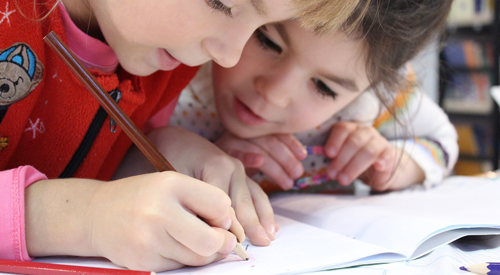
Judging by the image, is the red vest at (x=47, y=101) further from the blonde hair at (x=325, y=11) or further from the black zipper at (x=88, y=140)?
the blonde hair at (x=325, y=11)

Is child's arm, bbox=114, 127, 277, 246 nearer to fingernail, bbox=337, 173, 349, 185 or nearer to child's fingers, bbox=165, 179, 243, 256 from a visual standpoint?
child's fingers, bbox=165, 179, 243, 256

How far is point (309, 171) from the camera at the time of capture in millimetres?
810

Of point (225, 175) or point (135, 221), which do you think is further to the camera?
point (225, 175)

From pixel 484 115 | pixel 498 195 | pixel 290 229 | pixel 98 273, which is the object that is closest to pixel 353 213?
pixel 290 229

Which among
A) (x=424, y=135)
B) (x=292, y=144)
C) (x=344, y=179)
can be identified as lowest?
(x=424, y=135)

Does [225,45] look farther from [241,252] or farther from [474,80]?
[474,80]

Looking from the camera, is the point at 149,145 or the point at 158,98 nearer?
the point at 149,145

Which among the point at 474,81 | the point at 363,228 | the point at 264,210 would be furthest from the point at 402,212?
the point at 474,81

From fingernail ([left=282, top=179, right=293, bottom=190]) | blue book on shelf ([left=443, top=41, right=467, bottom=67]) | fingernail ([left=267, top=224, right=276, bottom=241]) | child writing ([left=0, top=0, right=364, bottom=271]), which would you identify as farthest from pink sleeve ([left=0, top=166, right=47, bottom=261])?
blue book on shelf ([left=443, top=41, right=467, bottom=67])

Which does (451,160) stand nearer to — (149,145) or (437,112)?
(437,112)

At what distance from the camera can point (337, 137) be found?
0.77m

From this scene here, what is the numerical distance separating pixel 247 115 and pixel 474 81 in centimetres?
162

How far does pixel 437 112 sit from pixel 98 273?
31.9 inches

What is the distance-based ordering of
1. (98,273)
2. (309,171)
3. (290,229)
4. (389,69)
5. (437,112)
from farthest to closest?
(437,112), (309,171), (389,69), (290,229), (98,273)
